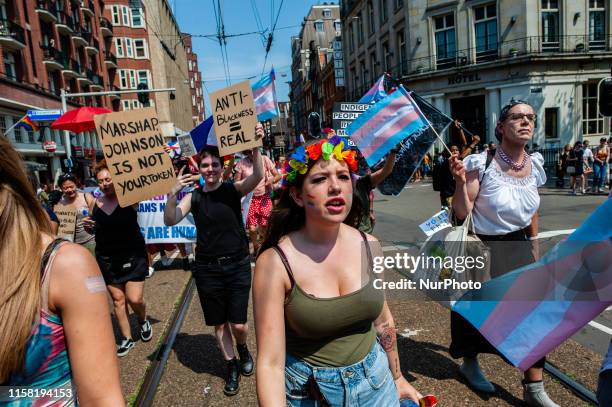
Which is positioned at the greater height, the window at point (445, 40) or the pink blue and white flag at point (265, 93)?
the window at point (445, 40)

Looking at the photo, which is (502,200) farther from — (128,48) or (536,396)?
(128,48)

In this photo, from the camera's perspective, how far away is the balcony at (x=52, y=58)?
29.9m

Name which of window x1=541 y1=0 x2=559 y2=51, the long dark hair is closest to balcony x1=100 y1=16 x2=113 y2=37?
window x1=541 y1=0 x2=559 y2=51

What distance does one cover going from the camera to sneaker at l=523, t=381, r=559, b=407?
281 centimetres

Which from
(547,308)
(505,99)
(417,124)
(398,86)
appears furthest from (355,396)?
(505,99)

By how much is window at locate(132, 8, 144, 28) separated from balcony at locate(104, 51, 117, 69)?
4874 millimetres

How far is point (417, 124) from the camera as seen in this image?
3922mm

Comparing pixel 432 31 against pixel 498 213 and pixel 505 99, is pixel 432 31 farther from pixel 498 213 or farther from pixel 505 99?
pixel 498 213

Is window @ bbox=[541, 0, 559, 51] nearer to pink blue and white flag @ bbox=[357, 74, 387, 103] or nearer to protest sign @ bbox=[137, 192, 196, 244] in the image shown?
pink blue and white flag @ bbox=[357, 74, 387, 103]

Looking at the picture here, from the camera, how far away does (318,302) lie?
1.77 meters

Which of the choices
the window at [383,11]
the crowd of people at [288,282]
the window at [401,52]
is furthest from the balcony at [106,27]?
the crowd of people at [288,282]

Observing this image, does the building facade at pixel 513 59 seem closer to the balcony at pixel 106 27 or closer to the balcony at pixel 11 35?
the balcony at pixel 11 35

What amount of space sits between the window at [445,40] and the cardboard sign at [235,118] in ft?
84.8

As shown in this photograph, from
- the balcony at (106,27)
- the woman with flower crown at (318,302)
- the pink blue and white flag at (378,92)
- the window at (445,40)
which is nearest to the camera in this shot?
the woman with flower crown at (318,302)
